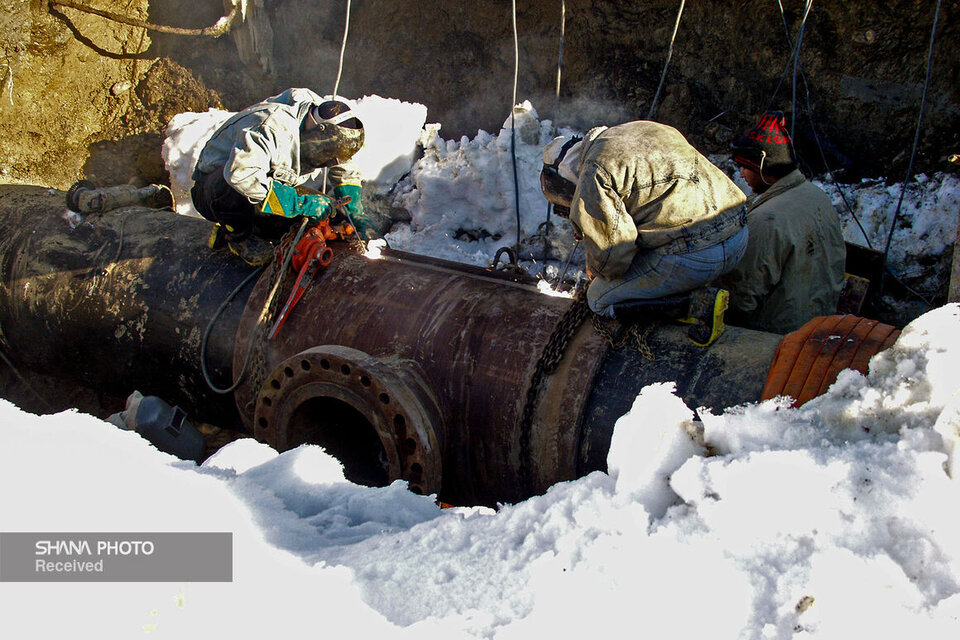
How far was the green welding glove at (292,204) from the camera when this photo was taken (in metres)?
3.59

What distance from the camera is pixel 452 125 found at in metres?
6.74

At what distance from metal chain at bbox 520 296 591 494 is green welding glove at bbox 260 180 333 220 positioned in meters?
1.51

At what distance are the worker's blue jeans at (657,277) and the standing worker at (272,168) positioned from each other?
1594mm

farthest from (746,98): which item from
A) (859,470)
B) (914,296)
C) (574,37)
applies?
(859,470)

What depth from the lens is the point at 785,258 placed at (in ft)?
12.1

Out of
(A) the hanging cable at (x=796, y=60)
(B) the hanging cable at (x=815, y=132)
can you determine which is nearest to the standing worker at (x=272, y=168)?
(A) the hanging cable at (x=796, y=60)

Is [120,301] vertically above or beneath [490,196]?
beneath

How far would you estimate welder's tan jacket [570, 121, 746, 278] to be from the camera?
2.93 metres

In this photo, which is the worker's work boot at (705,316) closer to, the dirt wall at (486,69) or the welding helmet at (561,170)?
the welding helmet at (561,170)

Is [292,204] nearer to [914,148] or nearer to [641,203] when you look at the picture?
[641,203]

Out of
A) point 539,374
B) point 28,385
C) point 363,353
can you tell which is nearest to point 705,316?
point 539,374

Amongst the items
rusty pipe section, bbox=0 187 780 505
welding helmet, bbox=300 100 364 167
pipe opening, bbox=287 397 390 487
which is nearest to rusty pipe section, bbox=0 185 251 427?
rusty pipe section, bbox=0 187 780 505

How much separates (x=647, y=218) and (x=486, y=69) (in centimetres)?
403

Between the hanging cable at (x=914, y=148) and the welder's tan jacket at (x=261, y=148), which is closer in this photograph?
the welder's tan jacket at (x=261, y=148)
